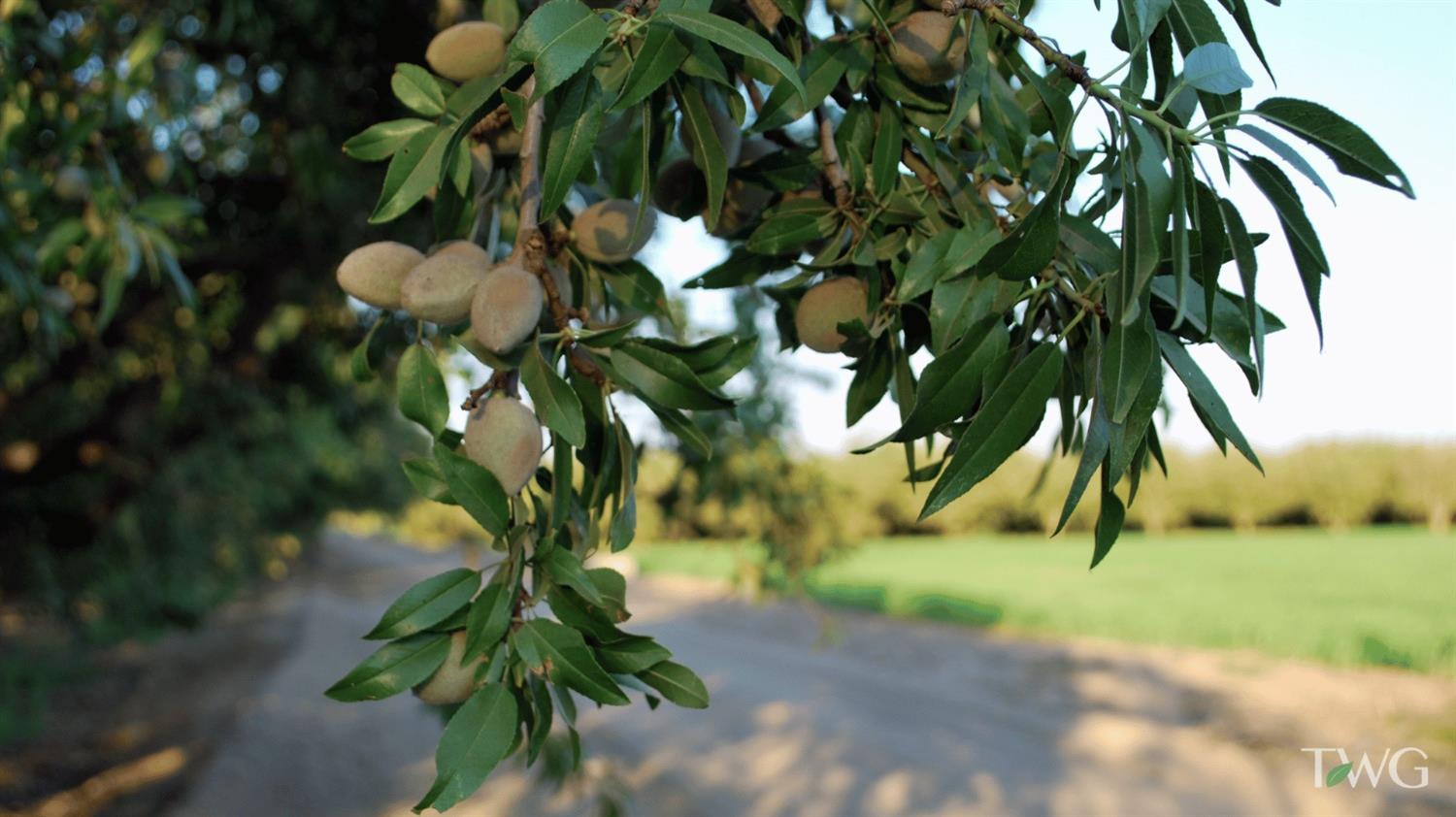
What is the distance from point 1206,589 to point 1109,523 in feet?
38.4

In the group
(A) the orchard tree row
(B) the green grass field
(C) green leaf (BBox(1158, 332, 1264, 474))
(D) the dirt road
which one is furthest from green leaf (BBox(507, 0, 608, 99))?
(B) the green grass field

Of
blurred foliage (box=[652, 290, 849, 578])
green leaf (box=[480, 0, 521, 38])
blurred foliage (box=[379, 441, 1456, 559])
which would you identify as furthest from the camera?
blurred foliage (box=[379, 441, 1456, 559])

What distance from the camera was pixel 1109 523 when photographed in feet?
1.74

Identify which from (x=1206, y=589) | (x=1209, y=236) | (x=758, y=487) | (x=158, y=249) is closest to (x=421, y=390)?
(x=1209, y=236)

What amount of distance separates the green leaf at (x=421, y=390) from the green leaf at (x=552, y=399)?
3.9 inches

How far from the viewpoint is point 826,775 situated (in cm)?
527

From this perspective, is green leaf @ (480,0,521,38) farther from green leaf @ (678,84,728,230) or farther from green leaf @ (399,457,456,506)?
green leaf @ (399,457,456,506)

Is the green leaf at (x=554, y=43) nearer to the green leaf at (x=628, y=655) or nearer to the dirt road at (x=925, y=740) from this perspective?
the green leaf at (x=628, y=655)

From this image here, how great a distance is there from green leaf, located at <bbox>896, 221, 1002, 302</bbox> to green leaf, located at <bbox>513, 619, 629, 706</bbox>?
29 cm

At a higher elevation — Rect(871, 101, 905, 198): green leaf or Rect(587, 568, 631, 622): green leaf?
Rect(871, 101, 905, 198): green leaf

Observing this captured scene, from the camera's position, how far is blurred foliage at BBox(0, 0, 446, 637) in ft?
4.54

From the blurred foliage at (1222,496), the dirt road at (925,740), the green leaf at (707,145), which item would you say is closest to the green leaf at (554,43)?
the green leaf at (707,145)

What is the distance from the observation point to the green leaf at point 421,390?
0.70 meters

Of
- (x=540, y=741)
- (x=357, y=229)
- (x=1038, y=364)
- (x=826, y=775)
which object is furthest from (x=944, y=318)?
(x=826, y=775)
